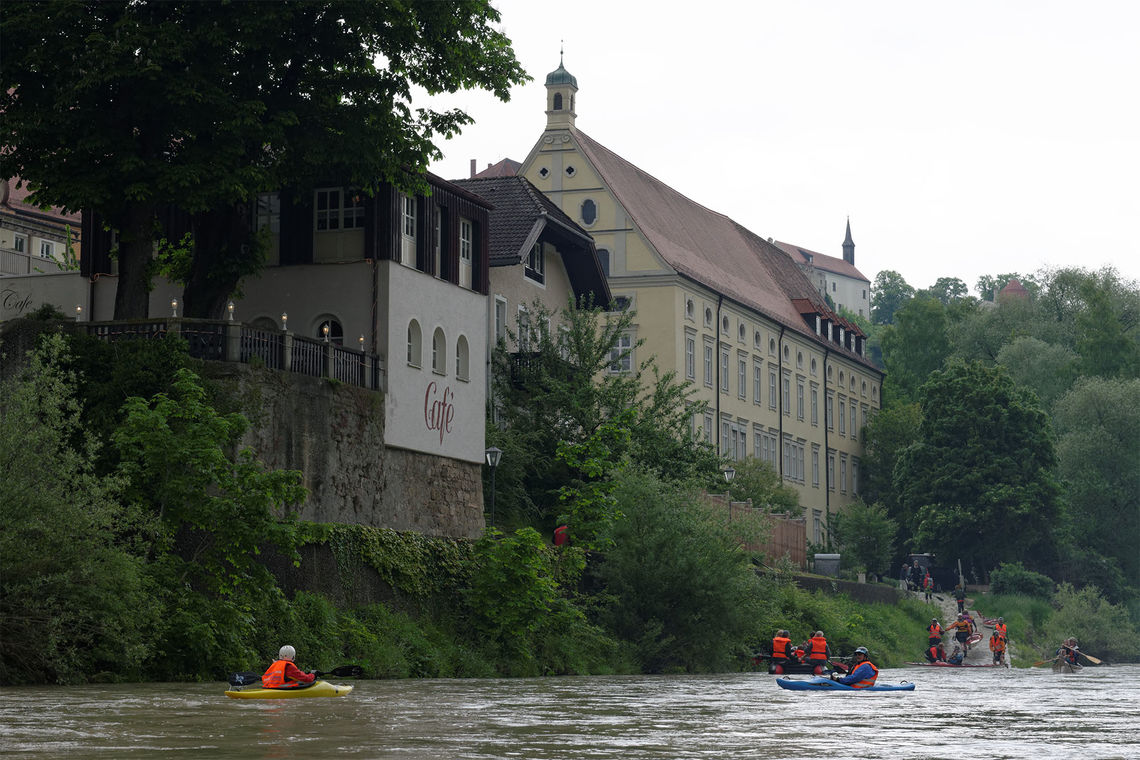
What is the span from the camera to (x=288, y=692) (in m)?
23.8

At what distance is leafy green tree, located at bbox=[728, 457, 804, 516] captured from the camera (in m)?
63.5

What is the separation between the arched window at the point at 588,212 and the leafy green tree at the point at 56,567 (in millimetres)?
49042

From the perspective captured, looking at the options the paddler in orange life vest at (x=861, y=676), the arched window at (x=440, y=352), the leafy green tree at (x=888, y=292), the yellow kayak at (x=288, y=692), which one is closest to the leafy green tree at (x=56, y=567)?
the yellow kayak at (x=288, y=692)

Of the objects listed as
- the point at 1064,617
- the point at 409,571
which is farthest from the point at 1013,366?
the point at 409,571

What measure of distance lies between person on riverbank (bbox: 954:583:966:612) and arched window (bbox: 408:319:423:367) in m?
35.9

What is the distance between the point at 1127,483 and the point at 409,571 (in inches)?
2279

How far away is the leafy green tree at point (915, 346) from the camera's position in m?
105

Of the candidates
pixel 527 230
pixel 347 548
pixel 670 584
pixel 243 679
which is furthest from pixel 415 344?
pixel 243 679

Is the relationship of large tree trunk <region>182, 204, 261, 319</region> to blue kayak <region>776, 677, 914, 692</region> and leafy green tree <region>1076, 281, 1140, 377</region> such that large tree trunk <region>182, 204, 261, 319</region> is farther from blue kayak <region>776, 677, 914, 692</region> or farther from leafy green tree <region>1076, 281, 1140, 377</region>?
leafy green tree <region>1076, 281, 1140, 377</region>

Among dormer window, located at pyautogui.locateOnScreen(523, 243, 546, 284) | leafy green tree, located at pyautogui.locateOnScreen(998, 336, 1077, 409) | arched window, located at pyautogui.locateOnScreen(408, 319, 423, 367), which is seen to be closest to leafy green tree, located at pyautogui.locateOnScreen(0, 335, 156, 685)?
arched window, located at pyautogui.locateOnScreen(408, 319, 423, 367)

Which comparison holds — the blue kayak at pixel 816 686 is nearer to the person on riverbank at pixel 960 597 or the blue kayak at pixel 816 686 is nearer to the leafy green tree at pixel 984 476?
the person on riverbank at pixel 960 597

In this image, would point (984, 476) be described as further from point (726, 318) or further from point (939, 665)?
point (939, 665)

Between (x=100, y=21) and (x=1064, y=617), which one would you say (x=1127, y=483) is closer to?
(x=1064, y=617)

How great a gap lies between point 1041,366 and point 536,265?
4840cm
